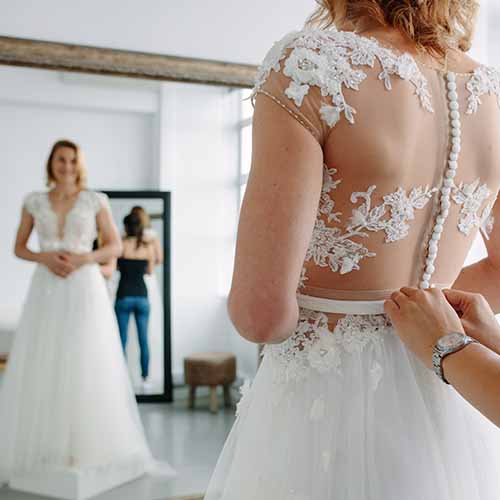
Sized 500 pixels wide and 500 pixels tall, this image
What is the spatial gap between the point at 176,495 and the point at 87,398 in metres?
0.41

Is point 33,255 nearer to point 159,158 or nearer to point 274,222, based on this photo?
point 159,158

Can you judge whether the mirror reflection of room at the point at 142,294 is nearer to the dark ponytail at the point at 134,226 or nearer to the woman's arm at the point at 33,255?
the dark ponytail at the point at 134,226

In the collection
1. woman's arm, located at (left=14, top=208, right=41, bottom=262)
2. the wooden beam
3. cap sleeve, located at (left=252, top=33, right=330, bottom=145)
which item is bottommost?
woman's arm, located at (left=14, top=208, right=41, bottom=262)

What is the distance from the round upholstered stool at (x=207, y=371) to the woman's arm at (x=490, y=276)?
1.16m

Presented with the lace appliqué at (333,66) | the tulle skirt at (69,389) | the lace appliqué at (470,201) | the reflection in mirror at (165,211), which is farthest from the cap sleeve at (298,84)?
the tulle skirt at (69,389)

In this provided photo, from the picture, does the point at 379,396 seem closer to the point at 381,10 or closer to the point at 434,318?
the point at 434,318

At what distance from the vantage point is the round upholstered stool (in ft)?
6.96

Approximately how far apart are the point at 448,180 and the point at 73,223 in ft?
4.31

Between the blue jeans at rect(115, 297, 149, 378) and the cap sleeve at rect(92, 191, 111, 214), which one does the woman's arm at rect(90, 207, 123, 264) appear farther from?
the blue jeans at rect(115, 297, 149, 378)

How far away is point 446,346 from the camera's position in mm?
772

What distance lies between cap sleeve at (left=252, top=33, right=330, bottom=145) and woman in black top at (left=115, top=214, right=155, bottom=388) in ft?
4.12

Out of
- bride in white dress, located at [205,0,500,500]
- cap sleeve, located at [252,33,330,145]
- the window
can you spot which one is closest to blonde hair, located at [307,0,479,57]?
bride in white dress, located at [205,0,500,500]

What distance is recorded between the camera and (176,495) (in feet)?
6.88

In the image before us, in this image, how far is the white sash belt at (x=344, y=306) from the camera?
0.93 metres
